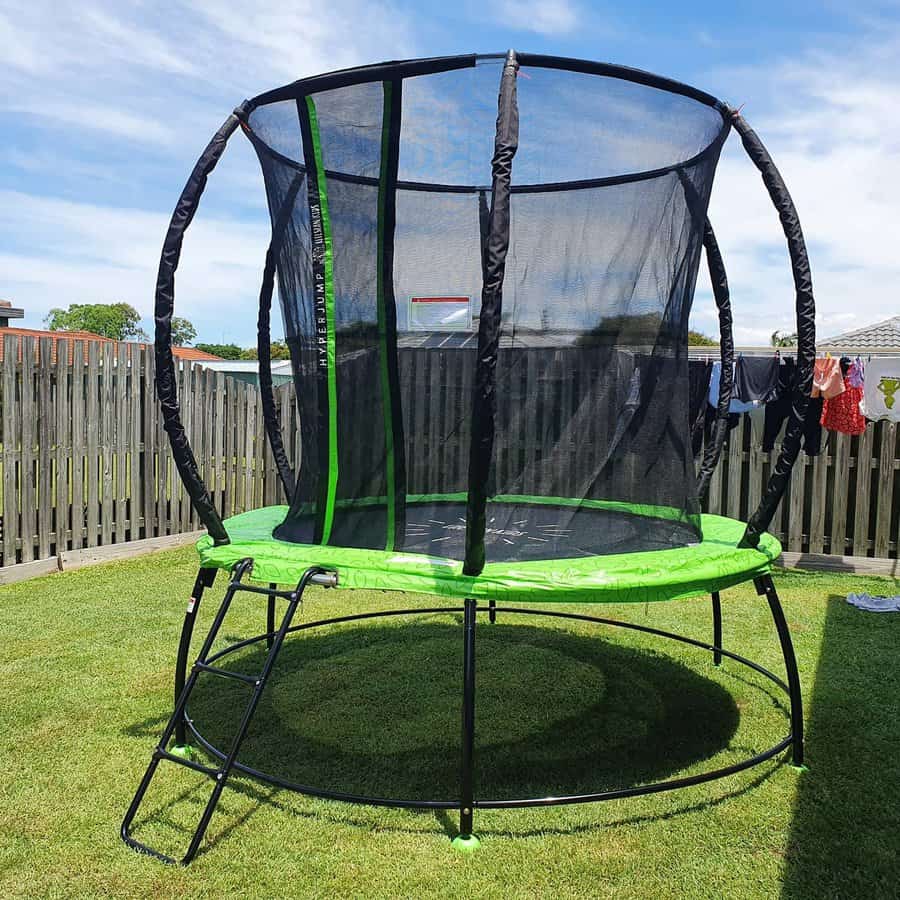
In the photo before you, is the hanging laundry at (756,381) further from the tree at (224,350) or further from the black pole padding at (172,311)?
the tree at (224,350)

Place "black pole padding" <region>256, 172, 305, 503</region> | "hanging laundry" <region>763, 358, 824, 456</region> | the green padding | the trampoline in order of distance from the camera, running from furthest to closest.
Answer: "hanging laundry" <region>763, 358, 824, 456</region>
"black pole padding" <region>256, 172, 305, 503</region>
the trampoline
the green padding

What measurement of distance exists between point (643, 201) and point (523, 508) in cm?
103

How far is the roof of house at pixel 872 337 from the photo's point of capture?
432 inches

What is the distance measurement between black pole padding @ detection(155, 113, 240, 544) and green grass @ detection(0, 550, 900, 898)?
80 cm

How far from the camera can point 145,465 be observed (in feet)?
16.2

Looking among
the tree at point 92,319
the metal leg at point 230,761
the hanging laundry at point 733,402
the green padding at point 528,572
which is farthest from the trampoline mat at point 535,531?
the tree at point 92,319

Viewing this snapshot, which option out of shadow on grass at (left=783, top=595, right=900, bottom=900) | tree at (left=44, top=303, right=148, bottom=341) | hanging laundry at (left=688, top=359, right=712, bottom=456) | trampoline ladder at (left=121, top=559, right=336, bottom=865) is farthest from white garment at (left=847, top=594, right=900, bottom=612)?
tree at (left=44, top=303, right=148, bottom=341)

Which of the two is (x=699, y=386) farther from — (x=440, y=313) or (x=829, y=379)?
(x=440, y=313)

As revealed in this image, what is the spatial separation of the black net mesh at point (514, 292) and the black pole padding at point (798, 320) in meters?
0.27

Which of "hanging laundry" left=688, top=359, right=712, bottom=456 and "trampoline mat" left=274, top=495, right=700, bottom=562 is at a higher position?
"hanging laundry" left=688, top=359, right=712, bottom=456

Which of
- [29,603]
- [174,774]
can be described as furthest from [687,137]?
[29,603]

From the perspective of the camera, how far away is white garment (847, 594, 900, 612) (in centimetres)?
388

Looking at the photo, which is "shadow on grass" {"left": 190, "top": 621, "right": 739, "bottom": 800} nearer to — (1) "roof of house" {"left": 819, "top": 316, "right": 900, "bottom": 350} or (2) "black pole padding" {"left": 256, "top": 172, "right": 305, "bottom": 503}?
(2) "black pole padding" {"left": 256, "top": 172, "right": 305, "bottom": 503}

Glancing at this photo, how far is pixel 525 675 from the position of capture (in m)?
2.97
